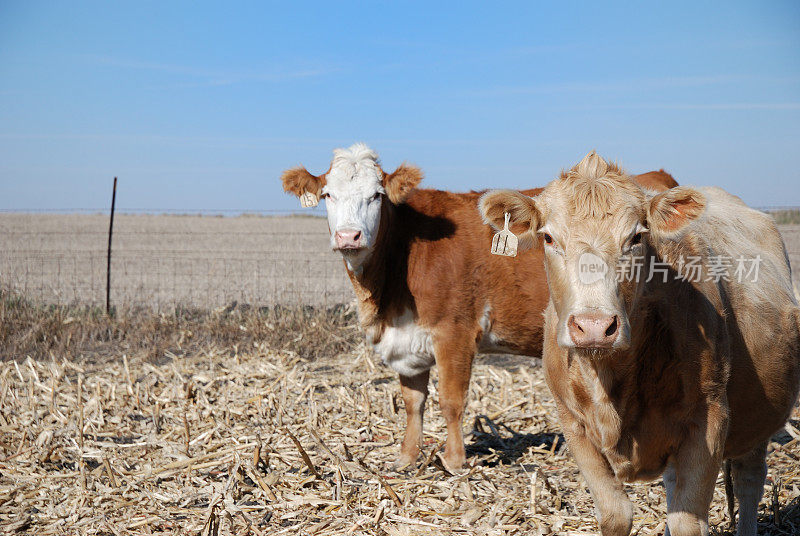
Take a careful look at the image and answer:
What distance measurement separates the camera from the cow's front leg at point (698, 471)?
3008 mm

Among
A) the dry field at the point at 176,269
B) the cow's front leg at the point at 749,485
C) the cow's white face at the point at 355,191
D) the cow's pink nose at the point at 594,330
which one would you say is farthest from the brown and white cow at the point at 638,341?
the dry field at the point at 176,269

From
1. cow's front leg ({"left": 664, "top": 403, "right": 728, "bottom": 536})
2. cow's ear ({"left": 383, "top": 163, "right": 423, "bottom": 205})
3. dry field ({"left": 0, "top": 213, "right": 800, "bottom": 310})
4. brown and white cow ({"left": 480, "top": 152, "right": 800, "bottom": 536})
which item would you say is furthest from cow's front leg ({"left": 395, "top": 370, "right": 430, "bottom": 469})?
dry field ({"left": 0, "top": 213, "right": 800, "bottom": 310})

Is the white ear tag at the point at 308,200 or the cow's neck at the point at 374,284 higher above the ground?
the white ear tag at the point at 308,200

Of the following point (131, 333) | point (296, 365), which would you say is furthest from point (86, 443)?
point (131, 333)

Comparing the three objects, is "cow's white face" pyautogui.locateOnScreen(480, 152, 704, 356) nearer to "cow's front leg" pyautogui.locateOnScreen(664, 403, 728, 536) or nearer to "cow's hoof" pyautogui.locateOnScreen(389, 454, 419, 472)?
"cow's front leg" pyautogui.locateOnScreen(664, 403, 728, 536)

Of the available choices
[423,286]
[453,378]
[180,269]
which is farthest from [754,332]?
[180,269]

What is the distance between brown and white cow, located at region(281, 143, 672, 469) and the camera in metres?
5.54

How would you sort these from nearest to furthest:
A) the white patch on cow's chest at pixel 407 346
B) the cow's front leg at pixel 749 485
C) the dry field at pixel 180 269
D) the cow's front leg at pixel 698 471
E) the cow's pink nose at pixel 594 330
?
the cow's pink nose at pixel 594 330 < the cow's front leg at pixel 698 471 < the cow's front leg at pixel 749 485 < the white patch on cow's chest at pixel 407 346 < the dry field at pixel 180 269

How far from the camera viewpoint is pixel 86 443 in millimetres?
5621

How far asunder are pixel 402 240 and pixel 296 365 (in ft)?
9.66

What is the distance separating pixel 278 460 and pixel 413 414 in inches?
48.3

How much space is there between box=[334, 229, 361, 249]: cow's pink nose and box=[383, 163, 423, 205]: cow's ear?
2.03 ft

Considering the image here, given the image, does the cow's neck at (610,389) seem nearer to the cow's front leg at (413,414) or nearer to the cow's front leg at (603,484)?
the cow's front leg at (603,484)

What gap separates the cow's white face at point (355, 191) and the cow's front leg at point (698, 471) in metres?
3.04
